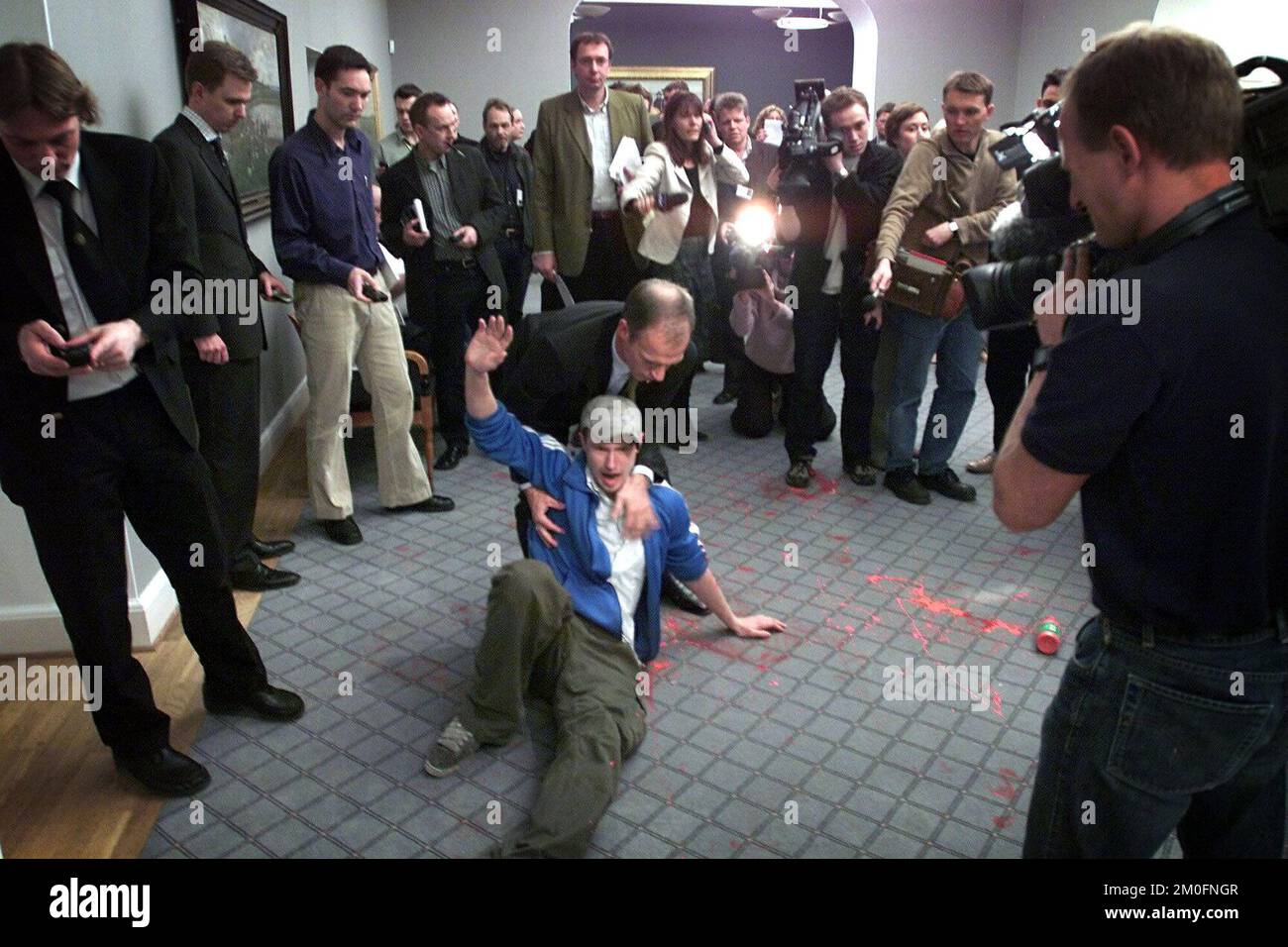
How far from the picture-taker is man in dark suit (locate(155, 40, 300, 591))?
2.86 m

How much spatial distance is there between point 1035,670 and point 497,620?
1.54 meters

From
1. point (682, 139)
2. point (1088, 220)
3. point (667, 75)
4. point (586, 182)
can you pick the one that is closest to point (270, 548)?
point (586, 182)

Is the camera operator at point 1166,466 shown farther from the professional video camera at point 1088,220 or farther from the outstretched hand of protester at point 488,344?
the outstretched hand of protester at point 488,344

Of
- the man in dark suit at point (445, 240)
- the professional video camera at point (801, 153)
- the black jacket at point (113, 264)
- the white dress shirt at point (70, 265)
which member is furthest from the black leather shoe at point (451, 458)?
the white dress shirt at point (70, 265)

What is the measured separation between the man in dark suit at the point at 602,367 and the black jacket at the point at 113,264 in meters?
0.85

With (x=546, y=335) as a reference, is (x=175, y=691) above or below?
below

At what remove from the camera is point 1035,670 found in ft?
9.25

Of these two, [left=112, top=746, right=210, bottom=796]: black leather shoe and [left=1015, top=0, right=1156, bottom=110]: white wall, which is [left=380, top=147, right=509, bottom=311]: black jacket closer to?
[left=112, top=746, right=210, bottom=796]: black leather shoe

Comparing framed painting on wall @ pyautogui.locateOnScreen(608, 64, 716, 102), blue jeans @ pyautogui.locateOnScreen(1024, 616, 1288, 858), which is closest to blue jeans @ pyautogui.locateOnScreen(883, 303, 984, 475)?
blue jeans @ pyautogui.locateOnScreen(1024, 616, 1288, 858)

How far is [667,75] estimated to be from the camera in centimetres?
1208

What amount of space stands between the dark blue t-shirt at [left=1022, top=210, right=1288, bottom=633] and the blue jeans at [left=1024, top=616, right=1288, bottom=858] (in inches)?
2.1
